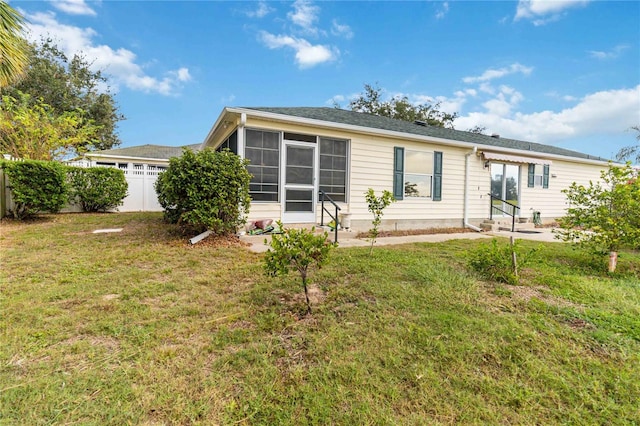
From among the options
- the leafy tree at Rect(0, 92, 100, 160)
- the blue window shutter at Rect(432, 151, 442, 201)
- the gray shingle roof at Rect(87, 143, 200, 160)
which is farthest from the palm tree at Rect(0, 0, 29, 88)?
the blue window shutter at Rect(432, 151, 442, 201)

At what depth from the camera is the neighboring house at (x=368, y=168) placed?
6.91 meters

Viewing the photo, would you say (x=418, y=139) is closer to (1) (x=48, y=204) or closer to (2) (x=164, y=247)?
(2) (x=164, y=247)

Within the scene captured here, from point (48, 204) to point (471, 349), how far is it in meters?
10.6

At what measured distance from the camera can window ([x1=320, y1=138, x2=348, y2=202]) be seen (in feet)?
24.9

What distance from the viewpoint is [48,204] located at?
8.02 m

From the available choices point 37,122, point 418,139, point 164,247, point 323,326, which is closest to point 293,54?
point 418,139

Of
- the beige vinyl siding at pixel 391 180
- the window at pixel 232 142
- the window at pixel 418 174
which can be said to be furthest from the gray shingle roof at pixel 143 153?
the window at pixel 418 174

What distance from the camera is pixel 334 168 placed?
7.73 metres

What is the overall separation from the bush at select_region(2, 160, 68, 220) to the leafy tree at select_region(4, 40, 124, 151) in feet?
37.7

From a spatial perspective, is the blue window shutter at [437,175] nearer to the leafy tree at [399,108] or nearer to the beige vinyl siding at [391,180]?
the beige vinyl siding at [391,180]

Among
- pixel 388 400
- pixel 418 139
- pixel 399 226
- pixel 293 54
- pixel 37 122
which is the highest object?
pixel 293 54

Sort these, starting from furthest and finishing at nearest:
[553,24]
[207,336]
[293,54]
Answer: [293,54] → [553,24] → [207,336]

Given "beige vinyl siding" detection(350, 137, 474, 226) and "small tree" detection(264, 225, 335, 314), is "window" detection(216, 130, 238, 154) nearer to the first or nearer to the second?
"beige vinyl siding" detection(350, 137, 474, 226)

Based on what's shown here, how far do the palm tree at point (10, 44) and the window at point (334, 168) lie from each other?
6.71 m
